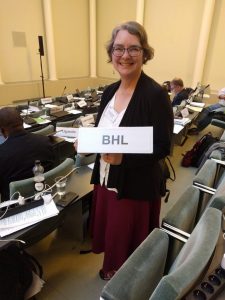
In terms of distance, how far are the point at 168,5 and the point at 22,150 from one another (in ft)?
22.0

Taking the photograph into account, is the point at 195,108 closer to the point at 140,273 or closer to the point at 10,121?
the point at 10,121

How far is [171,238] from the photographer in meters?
1.07

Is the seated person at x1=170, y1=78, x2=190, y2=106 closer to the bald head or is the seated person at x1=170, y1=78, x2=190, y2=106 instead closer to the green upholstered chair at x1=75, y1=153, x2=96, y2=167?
the green upholstered chair at x1=75, y1=153, x2=96, y2=167

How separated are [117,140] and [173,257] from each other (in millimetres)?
648

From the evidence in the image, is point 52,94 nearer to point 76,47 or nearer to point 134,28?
point 76,47

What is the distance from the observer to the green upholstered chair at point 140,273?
80cm

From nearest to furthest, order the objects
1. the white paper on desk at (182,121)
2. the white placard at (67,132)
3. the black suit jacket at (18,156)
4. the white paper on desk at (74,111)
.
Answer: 1. the black suit jacket at (18,156)
2. the white placard at (67,132)
3. the white paper on desk at (182,121)
4. the white paper on desk at (74,111)

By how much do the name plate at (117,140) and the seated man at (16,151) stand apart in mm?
922

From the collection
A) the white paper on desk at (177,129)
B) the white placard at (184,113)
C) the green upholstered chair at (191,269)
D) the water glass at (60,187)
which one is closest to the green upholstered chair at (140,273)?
the green upholstered chair at (191,269)

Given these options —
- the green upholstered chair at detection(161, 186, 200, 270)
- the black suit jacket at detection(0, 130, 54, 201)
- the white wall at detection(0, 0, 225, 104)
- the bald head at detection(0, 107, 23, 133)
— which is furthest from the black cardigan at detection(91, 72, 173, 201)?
the white wall at detection(0, 0, 225, 104)

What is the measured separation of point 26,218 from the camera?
1.24 meters

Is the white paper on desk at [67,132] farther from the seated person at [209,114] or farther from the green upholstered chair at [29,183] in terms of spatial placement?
the seated person at [209,114]

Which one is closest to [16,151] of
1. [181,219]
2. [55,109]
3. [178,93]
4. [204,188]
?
[181,219]

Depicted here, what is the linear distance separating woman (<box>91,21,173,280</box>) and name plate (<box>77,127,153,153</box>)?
0.34 ft
